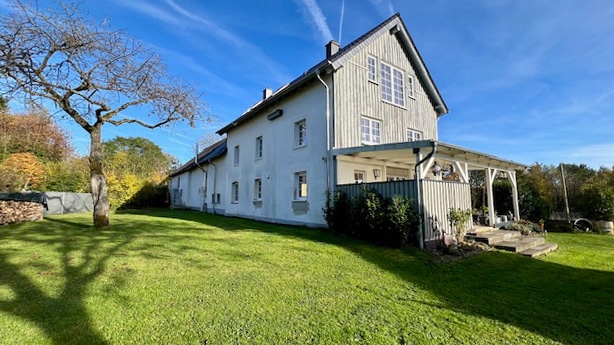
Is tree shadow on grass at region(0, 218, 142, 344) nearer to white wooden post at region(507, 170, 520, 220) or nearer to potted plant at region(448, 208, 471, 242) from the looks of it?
potted plant at region(448, 208, 471, 242)

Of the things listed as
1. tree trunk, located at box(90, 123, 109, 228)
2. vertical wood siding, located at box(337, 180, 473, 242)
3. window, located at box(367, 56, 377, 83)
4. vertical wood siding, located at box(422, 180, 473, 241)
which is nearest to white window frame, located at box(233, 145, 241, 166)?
tree trunk, located at box(90, 123, 109, 228)

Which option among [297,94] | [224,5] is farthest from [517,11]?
[224,5]

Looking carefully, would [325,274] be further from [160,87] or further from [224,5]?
[224,5]

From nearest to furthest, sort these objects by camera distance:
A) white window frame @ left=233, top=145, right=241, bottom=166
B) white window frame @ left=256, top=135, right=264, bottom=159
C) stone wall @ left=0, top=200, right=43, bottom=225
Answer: stone wall @ left=0, top=200, right=43, bottom=225 < white window frame @ left=256, top=135, right=264, bottom=159 < white window frame @ left=233, top=145, right=241, bottom=166

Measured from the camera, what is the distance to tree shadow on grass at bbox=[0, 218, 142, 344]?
3016mm

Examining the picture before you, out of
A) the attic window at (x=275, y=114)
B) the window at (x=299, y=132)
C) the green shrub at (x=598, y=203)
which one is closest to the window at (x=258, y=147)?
the attic window at (x=275, y=114)

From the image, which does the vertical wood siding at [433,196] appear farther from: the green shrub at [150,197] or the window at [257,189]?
the green shrub at [150,197]

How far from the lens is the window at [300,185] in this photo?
12102 millimetres

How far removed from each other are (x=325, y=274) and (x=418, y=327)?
2168 millimetres

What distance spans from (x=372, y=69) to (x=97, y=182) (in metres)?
11.6

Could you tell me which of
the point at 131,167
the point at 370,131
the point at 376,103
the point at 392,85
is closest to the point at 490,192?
the point at 370,131

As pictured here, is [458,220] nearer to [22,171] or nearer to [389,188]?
[389,188]

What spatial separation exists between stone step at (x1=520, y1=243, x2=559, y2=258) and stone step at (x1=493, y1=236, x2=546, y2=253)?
129 mm

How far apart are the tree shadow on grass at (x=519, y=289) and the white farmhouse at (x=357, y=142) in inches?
67.1
